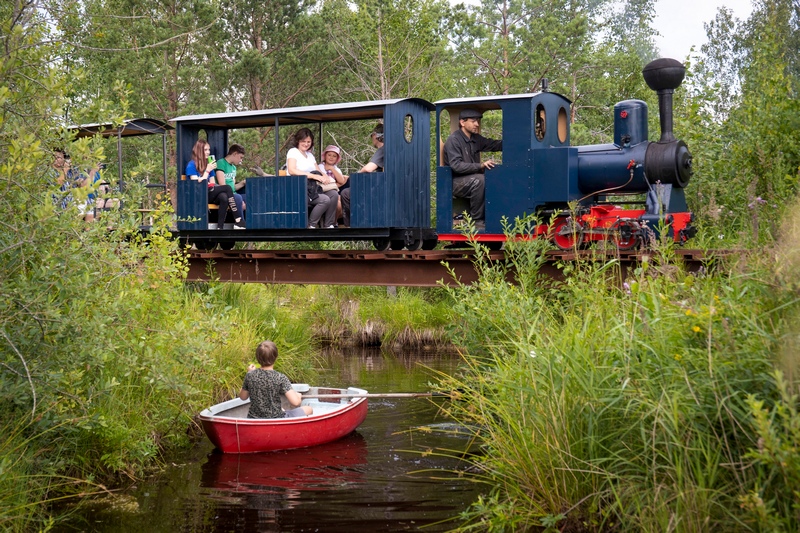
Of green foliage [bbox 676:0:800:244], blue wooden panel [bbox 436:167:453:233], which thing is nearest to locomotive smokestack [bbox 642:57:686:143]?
green foliage [bbox 676:0:800:244]

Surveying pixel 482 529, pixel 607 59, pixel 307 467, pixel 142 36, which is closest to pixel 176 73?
pixel 142 36

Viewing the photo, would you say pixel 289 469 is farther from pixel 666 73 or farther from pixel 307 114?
pixel 666 73

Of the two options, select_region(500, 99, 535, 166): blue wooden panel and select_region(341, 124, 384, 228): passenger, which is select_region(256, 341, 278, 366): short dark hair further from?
select_region(500, 99, 535, 166): blue wooden panel

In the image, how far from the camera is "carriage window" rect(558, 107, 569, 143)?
40.4ft

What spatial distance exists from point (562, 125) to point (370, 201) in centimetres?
301

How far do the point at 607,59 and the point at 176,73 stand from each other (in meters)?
11.5

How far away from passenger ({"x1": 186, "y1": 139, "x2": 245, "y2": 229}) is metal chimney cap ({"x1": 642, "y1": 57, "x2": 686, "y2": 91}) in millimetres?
6159

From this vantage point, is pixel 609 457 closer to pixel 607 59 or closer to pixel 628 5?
pixel 607 59

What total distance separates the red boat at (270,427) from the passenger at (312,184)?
397 centimetres

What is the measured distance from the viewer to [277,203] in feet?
40.1

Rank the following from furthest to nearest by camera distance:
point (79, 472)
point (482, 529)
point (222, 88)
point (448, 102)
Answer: point (222, 88), point (448, 102), point (79, 472), point (482, 529)

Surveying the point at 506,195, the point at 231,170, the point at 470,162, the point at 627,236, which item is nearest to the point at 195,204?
the point at 231,170

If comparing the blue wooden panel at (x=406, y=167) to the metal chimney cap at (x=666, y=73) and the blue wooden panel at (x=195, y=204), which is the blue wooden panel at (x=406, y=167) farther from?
the metal chimney cap at (x=666, y=73)

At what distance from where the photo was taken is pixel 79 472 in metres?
6.53
